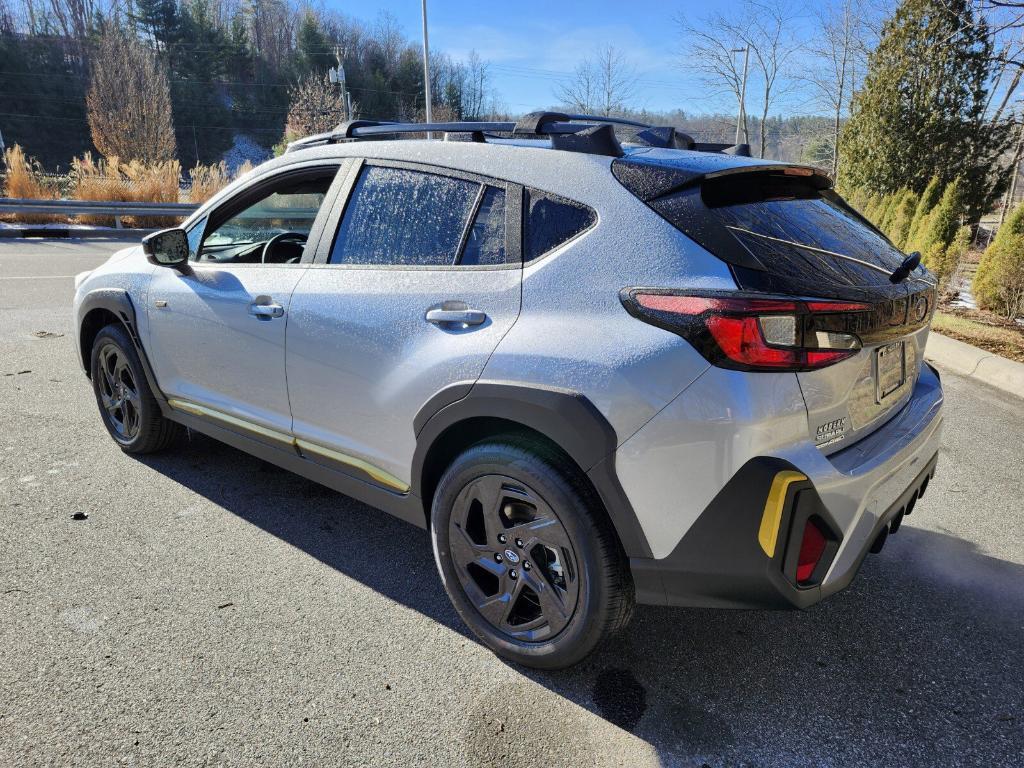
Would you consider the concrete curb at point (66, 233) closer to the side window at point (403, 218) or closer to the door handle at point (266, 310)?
the door handle at point (266, 310)

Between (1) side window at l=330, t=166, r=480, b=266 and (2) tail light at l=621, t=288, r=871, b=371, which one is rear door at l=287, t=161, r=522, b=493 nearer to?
(1) side window at l=330, t=166, r=480, b=266

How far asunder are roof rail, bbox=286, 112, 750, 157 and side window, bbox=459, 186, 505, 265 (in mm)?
273

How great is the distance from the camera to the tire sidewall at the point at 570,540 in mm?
2039

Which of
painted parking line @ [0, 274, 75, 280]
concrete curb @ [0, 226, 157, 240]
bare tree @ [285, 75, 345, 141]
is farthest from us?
bare tree @ [285, 75, 345, 141]

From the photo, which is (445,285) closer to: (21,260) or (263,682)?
(263,682)

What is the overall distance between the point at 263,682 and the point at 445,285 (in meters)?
1.42

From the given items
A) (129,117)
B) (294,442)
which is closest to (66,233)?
(129,117)

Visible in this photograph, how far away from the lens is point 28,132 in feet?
190

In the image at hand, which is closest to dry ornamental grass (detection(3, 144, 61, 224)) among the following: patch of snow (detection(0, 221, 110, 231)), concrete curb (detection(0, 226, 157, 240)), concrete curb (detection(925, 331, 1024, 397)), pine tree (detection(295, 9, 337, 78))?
patch of snow (detection(0, 221, 110, 231))

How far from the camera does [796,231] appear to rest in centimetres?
215

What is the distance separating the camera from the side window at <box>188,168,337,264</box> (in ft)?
10.6

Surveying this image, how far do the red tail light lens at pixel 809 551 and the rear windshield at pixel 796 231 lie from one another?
70 cm

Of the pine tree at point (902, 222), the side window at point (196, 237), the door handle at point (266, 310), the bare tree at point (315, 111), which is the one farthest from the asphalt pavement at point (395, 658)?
the bare tree at point (315, 111)

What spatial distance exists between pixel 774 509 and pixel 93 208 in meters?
18.2
